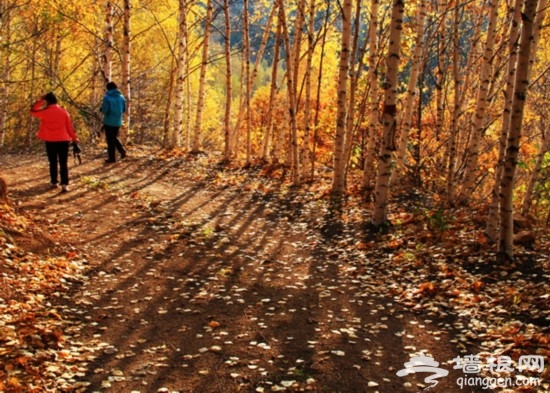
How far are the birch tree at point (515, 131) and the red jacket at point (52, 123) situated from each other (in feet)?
31.5

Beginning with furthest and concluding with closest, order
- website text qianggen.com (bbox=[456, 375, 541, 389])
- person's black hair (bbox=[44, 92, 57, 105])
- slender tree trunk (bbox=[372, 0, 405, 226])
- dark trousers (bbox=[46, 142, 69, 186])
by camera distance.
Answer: dark trousers (bbox=[46, 142, 69, 186]), person's black hair (bbox=[44, 92, 57, 105]), slender tree trunk (bbox=[372, 0, 405, 226]), website text qianggen.com (bbox=[456, 375, 541, 389])

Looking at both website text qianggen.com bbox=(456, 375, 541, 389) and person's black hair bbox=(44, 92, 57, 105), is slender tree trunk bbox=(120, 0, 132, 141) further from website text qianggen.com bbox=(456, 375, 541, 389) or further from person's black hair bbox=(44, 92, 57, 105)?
website text qianggen.com bbox=(456, 375, 541, 389)

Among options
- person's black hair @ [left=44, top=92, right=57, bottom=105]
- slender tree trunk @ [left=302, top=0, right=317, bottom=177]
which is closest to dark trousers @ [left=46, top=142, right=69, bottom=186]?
person's black hair @ [left=44, top=92, right=57, bottom=105]

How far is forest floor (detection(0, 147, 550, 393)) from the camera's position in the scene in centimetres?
505

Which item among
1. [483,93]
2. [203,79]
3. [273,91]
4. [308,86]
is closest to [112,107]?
[203,79]

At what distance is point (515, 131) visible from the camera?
24.0 feet

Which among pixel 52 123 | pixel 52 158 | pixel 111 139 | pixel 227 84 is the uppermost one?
pixel 227 84

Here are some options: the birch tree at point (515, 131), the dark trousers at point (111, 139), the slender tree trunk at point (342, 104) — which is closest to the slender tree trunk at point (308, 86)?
the slender tree trunk at point (342, 104)

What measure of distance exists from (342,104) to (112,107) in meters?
7.33

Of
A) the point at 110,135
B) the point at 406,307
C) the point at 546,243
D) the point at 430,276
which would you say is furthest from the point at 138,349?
the point at 110,135

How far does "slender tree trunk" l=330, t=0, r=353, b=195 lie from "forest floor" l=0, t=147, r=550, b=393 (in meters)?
2.18

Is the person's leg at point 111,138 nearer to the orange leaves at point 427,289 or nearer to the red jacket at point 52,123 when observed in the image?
the red jacket at point 52,123

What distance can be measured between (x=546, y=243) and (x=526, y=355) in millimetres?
4070

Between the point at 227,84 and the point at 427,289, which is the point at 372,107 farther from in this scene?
the point at 427,289
